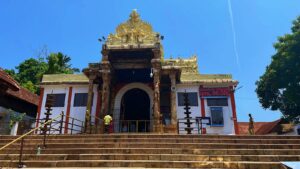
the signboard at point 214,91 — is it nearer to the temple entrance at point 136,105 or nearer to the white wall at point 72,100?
the temple entrance at point 136,105

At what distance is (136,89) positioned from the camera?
1900 cm

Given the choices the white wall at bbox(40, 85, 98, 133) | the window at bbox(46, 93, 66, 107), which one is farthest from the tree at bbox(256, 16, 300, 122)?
the window at bbox(46, 93, 66, 107)

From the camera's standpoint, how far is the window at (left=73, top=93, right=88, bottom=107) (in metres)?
18.4

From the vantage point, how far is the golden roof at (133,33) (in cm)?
1670

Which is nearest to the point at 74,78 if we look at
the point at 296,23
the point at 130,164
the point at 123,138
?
the point at 123,138

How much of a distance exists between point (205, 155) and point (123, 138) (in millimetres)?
3722

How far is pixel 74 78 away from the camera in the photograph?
19.5m

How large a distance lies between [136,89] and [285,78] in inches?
526

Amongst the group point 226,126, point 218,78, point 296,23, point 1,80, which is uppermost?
point 296,23

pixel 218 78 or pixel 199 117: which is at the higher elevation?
pixel 218 78

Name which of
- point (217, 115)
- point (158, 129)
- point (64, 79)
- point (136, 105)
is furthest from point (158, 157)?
point (64, 79)

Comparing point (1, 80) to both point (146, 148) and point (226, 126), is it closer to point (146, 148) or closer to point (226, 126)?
point (146, 148)

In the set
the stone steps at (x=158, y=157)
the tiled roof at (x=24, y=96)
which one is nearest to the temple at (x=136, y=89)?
the tiled roof at (x=24, y=96)

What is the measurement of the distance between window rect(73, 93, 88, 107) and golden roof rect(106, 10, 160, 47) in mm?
4762
